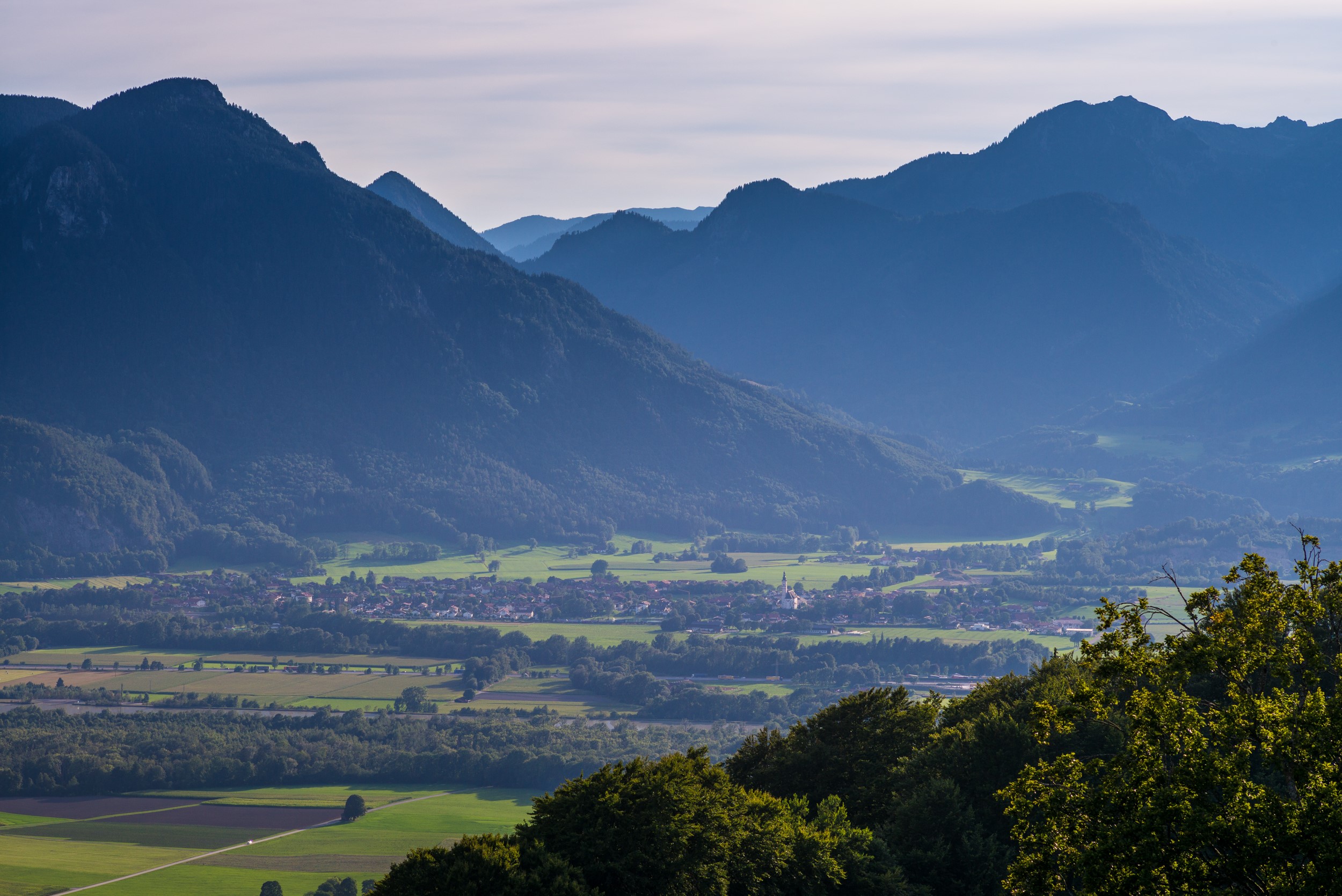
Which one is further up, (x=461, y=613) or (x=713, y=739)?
(x=461, y=613)

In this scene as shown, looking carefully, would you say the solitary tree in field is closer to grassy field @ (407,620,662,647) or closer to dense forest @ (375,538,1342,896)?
dense forest @ (375,538,1342,896)

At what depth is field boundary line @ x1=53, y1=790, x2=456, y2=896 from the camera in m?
65.1

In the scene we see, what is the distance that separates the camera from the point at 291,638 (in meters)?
145

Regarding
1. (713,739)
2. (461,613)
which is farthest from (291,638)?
(713,739)

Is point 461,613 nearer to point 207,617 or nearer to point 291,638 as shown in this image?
point 291,638

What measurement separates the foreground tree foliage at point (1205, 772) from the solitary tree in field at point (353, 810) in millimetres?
64397

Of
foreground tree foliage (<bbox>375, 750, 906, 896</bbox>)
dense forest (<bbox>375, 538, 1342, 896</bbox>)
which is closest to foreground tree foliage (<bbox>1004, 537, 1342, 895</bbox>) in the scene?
dense forest (<bbox>375, 538, 1342, 896</bbox>)

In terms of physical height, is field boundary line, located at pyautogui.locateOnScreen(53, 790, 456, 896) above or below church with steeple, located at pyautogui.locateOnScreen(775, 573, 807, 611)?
below

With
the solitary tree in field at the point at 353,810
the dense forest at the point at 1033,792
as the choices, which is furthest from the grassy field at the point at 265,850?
the dense forest at the point at 1033,792

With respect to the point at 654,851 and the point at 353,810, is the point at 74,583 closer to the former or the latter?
the point at 353,810

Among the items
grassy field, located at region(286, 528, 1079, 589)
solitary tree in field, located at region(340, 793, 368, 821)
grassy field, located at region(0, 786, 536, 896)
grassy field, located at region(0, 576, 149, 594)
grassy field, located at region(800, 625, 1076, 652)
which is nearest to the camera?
grassy field, located at region(0, 786, 536, 896)

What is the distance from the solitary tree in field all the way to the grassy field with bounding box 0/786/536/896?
560mm

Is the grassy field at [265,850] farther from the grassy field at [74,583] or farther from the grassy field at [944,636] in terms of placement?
the grassy field at [74,583]

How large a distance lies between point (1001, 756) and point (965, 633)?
10497 centimetres
